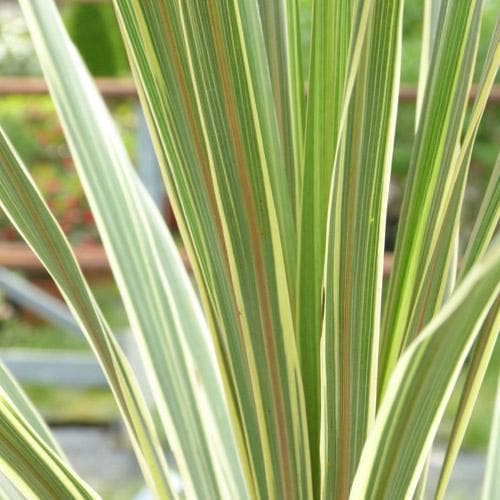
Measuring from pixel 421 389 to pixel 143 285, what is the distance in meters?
0.33

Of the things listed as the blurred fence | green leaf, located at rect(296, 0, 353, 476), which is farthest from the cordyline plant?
the blurred fence

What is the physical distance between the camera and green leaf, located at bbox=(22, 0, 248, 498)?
706 millimetres

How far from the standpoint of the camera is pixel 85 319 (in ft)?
2.01

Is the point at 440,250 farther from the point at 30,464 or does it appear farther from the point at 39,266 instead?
the point at 39,266

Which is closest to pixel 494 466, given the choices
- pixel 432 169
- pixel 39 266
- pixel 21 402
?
pixel 432 169

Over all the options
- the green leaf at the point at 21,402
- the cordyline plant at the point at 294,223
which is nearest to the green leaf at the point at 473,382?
the cordyline plant at the point at 294,223

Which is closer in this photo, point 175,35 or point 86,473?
point 175,35

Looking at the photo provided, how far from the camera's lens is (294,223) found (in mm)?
612

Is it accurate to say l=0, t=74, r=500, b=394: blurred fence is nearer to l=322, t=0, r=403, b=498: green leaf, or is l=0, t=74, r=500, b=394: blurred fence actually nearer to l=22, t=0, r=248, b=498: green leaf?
l=22, t=0, r=248, b=498: green leaf

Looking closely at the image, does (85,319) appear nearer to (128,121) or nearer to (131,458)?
(131,458)

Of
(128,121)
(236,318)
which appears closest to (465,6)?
(236,318)

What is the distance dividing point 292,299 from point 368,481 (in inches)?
6.0

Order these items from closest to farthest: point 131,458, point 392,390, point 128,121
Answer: point 392,390 → point 131,458 → point 128,121

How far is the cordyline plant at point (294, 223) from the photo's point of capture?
0.53 meters
